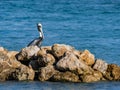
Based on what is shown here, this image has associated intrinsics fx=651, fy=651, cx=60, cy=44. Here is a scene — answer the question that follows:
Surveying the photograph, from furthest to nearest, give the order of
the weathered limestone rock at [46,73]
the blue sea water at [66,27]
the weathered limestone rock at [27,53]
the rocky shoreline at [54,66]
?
the weathered limestone rock at [27,53] → the weathered limestone rock at [46,73] → the rocky shoreline at [54,66] → the blue sea water at [66,27]

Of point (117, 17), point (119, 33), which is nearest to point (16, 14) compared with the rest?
point (117, 17)

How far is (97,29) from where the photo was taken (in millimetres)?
41094

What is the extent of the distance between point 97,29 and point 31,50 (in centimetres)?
1611

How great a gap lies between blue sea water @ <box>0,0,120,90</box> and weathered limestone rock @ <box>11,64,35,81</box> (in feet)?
1.22

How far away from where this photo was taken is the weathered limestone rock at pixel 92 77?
79.9ft

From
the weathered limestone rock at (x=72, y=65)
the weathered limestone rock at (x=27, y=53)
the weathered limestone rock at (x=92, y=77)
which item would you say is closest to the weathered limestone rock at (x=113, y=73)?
the weathered limestone rock at (x=92, y=77)

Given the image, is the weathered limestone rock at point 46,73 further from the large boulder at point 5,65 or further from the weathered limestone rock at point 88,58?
the weathered limestone rock at point 88,58

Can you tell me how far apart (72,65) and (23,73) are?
1.86m

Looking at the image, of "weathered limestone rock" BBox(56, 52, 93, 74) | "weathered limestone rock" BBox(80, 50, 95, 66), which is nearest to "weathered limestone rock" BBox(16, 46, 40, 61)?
"weathered limestone rock" BBox(56, 52, 93, 74)

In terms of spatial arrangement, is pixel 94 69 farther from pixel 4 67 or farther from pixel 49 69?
pixel 4 67

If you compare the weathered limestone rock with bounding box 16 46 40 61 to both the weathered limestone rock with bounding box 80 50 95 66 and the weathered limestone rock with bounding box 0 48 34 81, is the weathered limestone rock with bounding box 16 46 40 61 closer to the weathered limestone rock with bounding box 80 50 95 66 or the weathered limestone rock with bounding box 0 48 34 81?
the weathered limestone rock with bounding box 0 48 34 81

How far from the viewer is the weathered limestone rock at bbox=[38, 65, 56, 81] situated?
2453 centimetres

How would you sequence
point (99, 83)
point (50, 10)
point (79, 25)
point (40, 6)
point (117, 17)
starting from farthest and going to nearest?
1. point (40, 6)
2. point (50, 10)
3. point (117, 17)
4. point (79, 25)
5. point (99, 83)

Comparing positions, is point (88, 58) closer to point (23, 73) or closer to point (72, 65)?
point (72, 65)
